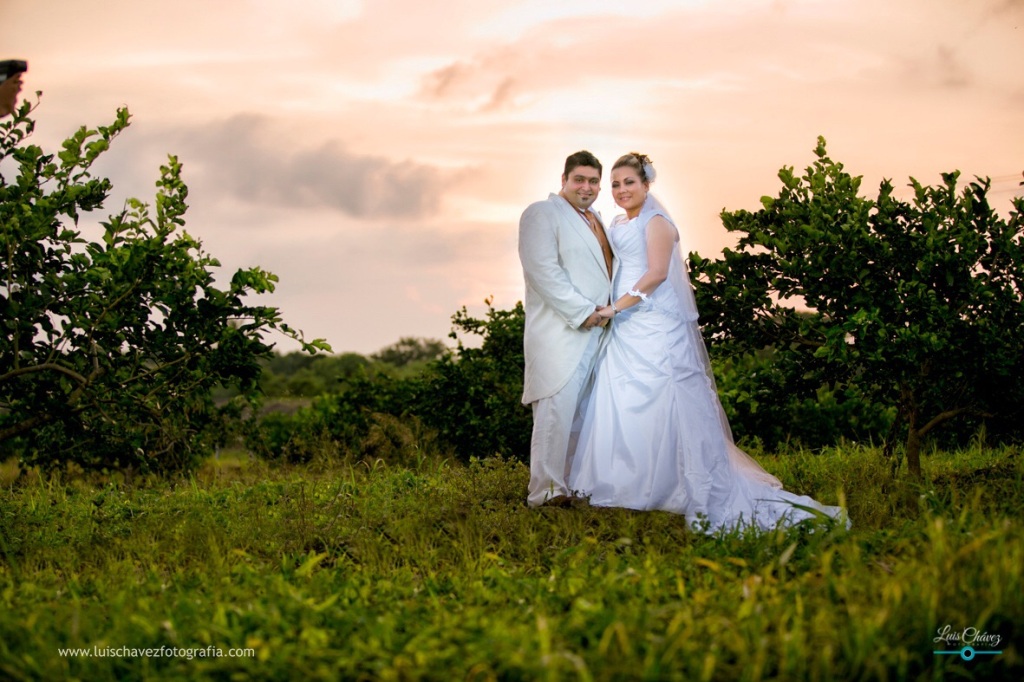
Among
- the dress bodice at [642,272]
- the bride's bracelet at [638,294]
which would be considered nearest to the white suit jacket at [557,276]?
the dress bodice at [642,272]

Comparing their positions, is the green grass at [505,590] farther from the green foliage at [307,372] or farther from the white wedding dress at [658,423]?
the green foliage at [307,372]

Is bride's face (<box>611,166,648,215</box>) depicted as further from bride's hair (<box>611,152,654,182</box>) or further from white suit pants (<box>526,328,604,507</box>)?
white suit pants (<box>526,328,604,507</box>)

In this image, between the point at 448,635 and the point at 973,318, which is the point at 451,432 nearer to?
the point at 973,318

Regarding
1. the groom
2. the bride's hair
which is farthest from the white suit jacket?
the bride's hair

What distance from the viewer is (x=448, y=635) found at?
13.0ft

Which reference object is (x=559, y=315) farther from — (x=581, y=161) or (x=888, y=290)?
(x=888, y=290)

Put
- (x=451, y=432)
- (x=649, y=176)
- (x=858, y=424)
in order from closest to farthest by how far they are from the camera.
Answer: (x=649, y=176) → (x=451, y=432) → (x=858, y=424)

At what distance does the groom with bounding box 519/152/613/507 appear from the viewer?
7.25m

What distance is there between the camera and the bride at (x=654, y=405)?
23.0 ft

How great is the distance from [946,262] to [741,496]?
8.43 feet

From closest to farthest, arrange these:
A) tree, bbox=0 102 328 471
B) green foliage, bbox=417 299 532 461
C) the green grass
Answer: the green grass < tree, bbox=0 102 328 471 < green foliage, bbox=417 299 532 461

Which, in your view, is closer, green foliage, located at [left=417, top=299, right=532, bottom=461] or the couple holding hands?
the couple holding hands

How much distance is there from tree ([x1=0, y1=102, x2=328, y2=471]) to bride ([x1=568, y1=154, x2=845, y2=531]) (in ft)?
7.83

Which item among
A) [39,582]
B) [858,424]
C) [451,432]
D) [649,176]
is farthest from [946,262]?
[39,582]
